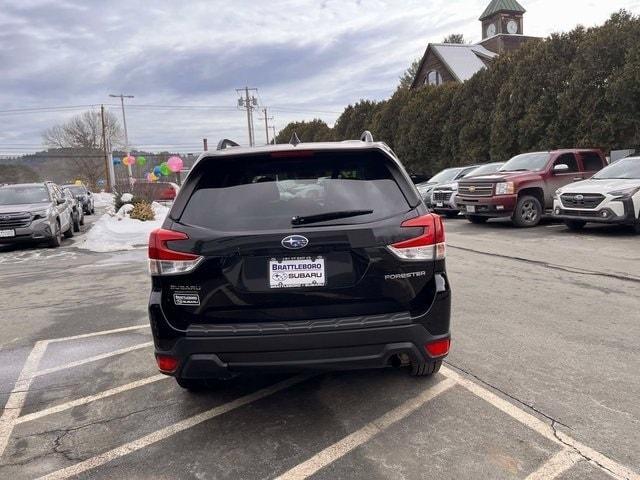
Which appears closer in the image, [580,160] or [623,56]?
[580,160]

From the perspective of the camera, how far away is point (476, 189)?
13195 millimetres

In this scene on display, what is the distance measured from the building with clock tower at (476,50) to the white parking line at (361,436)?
3493cm

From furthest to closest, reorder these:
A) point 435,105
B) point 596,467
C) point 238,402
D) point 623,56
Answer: point 435,105 < point 623,56 < point 238,402 < point 596,467

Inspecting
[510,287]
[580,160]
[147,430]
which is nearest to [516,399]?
[147,430]

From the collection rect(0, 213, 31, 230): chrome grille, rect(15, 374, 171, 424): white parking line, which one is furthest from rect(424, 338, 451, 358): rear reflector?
rect(0, 213, 31, 230): chrome grille

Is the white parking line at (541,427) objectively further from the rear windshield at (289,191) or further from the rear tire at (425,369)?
the rear windshield at (289,191)

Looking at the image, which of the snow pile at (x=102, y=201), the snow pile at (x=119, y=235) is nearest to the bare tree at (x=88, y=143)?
the snow pile at (x=102, y=201)

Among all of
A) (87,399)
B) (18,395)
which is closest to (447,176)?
(87,399)

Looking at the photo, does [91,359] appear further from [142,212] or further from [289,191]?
[142,212]

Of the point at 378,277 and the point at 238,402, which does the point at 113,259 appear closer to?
the point at 238,402

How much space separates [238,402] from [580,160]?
41.2 ft

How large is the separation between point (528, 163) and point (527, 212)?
60.9 inches

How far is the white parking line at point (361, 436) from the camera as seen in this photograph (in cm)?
281

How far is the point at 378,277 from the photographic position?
3.04 metres
